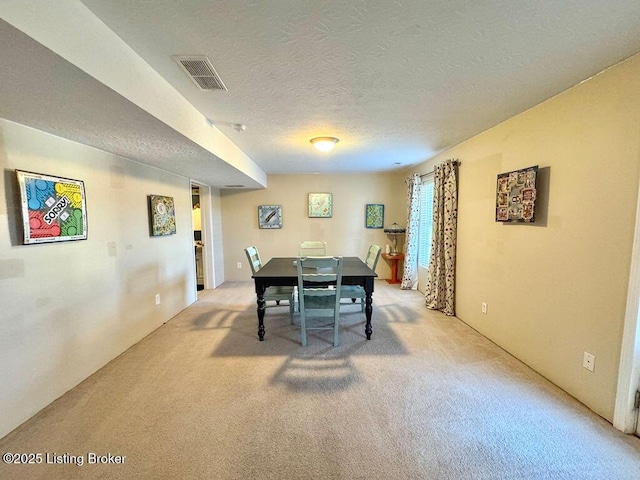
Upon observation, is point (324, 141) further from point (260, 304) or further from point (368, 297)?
point (260, 304)

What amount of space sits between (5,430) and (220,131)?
2694mm

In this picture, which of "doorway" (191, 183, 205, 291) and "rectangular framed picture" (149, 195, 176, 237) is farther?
"doorway" (191, 183, 205, 291)

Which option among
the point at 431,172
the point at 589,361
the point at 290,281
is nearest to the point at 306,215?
the point at 431,172

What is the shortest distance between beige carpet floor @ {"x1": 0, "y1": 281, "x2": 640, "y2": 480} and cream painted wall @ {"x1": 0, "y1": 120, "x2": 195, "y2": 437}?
0.21 m

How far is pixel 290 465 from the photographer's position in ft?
4.59

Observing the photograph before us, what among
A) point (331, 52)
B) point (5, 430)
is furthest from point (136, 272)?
point (331, 52)

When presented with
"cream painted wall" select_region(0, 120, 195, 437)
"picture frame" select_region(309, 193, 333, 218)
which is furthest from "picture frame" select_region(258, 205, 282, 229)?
"cream painted wall" select_region(0, 120, 195, 437)

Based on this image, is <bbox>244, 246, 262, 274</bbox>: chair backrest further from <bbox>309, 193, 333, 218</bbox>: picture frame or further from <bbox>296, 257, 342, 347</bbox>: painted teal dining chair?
<bbox>309, 193, 333, 218</bbox>: picture frame

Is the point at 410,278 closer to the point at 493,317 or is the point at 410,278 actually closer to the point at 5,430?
the point at 493,317

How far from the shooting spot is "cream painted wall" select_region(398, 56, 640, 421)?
5.23ft

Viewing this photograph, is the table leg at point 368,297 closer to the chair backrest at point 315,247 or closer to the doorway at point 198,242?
the chair backrest at point 315,247

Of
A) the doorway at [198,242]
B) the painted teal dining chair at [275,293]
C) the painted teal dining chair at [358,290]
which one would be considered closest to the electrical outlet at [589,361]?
the painted teal dining chair at [358,290]

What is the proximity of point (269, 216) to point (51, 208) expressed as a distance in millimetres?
3734

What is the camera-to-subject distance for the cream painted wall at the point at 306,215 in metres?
5.52
